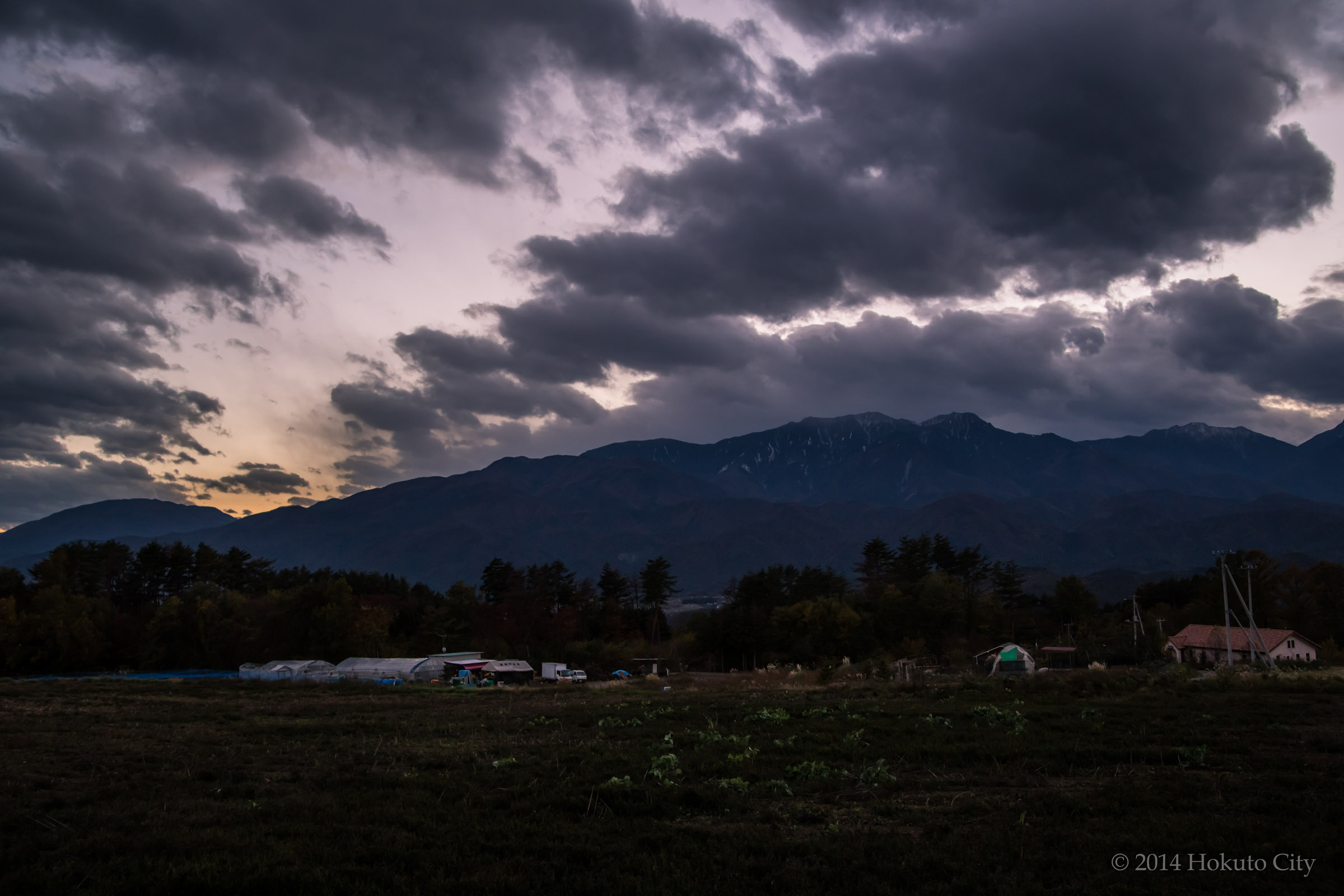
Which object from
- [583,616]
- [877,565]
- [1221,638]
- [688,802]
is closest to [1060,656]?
[1221,638]

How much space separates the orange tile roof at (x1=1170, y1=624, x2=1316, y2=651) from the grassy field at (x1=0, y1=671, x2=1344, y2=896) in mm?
54356

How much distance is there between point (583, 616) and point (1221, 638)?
7885 cm

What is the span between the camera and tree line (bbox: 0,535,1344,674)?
85.1 m

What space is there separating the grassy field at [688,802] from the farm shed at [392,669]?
49.3 meters

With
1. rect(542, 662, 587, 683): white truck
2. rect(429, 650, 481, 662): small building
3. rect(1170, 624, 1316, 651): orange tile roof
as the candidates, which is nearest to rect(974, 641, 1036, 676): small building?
rect(1170, 624, 1316, 651): orange tile roof

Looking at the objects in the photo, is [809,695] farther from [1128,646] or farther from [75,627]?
[75,627]

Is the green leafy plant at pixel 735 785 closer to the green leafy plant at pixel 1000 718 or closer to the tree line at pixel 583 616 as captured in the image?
the green leafy plant at pixel 1000 718

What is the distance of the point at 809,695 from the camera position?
35.5 metres

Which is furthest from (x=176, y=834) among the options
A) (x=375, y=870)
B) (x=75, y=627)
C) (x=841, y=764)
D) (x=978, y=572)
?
(x=978, y=572)

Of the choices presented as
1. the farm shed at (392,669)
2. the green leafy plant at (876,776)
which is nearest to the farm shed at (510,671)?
the farm shed at (392,669)

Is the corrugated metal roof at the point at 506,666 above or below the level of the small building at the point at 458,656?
below

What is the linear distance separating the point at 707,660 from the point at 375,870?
9138 cm

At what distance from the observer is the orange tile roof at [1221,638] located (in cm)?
6844

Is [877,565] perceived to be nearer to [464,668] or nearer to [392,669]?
[464,668]
